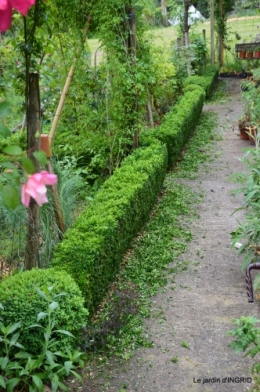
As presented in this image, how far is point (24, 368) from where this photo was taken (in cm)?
246

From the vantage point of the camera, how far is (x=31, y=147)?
2.97 m

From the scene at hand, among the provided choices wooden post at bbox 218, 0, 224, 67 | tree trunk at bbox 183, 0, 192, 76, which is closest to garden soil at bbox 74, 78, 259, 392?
tree trunk at bbox 183, 0, 192, 76

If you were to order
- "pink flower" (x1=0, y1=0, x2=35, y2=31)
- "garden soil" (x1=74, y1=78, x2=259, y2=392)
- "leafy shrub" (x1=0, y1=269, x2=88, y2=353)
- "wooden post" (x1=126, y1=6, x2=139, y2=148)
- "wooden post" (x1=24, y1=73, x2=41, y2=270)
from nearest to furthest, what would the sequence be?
"pink flower" (x1=0, y1=0, x2=35, y2=31) < "leafy shrub" (x1=0, y1=269, x2=88, y2=353) < "garden soil" (x1=74, y1=78, x2=259, y2=392) < "wooden post" (x1=24, y1=73, x2=41, y2=270) < "wooden post" (x1=126, y1=6, x2=139, y2=148)

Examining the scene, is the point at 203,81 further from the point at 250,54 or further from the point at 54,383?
the point at 54,383

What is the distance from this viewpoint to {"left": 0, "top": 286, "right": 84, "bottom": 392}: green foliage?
2355 millimetres

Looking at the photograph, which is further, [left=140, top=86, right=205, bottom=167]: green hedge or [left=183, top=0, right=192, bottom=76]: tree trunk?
[left=183, top=0, right=192, bottom=76]: tree trunk

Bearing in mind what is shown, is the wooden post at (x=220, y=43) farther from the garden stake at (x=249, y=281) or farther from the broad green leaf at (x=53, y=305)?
the broad green leaf at (x=53, y=305)

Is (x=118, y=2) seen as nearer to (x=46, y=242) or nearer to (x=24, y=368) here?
(x=46, y=242)

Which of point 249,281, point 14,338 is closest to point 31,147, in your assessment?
point 14,338

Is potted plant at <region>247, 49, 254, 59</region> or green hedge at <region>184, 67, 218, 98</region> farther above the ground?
potted plant at <region>247, 49, 254, 59</region>

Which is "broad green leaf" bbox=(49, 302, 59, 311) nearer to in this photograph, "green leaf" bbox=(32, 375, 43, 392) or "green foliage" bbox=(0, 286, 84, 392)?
"green foliage" bbox=(0, 286, 84, 392)

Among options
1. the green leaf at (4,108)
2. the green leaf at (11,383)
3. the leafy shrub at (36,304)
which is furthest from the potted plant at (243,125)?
the green leaf at (4,108)

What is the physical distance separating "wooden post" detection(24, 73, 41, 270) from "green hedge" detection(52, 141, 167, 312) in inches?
6.4

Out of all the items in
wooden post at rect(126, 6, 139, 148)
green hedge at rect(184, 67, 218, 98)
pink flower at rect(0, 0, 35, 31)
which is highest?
wooden post at rect(126, 6, 139, 148)
